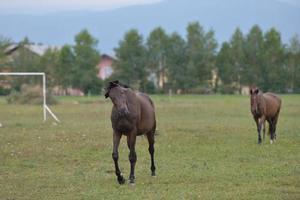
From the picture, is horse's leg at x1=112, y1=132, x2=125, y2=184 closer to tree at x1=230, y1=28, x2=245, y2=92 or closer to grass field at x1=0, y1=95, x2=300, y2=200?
grass field at x1=0, y1=95, x2=300, y2=200

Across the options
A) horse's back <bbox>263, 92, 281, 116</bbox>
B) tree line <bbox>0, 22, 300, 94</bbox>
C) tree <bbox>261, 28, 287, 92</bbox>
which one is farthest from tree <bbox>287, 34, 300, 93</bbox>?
horse's back <bbox>263, 92, 281, 116</bbox>

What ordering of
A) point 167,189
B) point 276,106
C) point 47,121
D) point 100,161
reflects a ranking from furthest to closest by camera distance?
point 47,121
point 276,106
point 100,161
point 167,189

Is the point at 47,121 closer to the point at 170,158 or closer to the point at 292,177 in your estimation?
the point at 170,158

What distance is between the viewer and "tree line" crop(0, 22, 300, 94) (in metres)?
81.8

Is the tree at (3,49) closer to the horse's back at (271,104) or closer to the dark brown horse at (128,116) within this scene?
the horse's back at (271,104)

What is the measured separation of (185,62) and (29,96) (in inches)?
1379

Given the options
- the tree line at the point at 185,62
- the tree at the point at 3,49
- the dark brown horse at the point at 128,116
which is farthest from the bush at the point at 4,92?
the dark brown horse at the point at 128,116

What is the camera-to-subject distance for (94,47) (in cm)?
8531

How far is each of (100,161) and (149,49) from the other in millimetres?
68777

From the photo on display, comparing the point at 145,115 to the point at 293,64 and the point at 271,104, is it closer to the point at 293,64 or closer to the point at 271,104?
the point at 271,104

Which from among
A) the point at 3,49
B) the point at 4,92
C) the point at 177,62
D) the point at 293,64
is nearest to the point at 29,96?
the point at 4,92

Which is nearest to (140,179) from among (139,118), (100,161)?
(139,118)

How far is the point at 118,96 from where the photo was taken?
13.0m

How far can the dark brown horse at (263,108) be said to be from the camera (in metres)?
22.0
